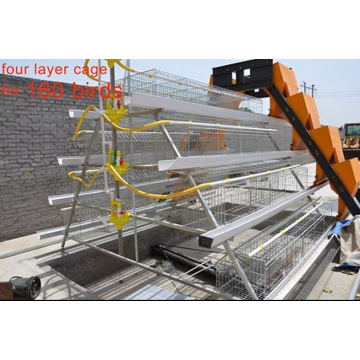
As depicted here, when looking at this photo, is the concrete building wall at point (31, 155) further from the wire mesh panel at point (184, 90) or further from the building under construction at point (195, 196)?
the wire mesh panel at point (184, 90)

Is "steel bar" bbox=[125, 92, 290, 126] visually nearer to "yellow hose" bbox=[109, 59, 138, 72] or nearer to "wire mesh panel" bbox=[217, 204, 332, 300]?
"yellow hose" bbox=[109, 59, 138, 72]

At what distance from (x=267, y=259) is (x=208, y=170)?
1201mm

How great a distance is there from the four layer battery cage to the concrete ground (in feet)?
1.40

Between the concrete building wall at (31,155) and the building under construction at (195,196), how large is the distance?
199mm

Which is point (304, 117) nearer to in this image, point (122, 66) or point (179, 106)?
point (179, 106)

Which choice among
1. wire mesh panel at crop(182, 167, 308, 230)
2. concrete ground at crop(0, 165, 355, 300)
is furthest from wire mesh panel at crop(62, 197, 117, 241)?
wire mesh panel at crop(182, 167, 308, 230)

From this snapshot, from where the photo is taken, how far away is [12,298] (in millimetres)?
2719

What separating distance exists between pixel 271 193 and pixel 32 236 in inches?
159

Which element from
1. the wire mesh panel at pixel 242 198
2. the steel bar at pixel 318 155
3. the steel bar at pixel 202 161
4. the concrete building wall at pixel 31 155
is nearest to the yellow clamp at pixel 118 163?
the steel bar at pixel 202 161

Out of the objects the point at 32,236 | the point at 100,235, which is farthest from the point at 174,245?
the point at 32,236

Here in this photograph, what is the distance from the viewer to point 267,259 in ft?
9.69

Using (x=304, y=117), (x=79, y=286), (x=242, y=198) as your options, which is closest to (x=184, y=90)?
(x=242, y=198)

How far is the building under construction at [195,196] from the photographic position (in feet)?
9.43

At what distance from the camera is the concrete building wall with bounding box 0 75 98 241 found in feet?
15.4
